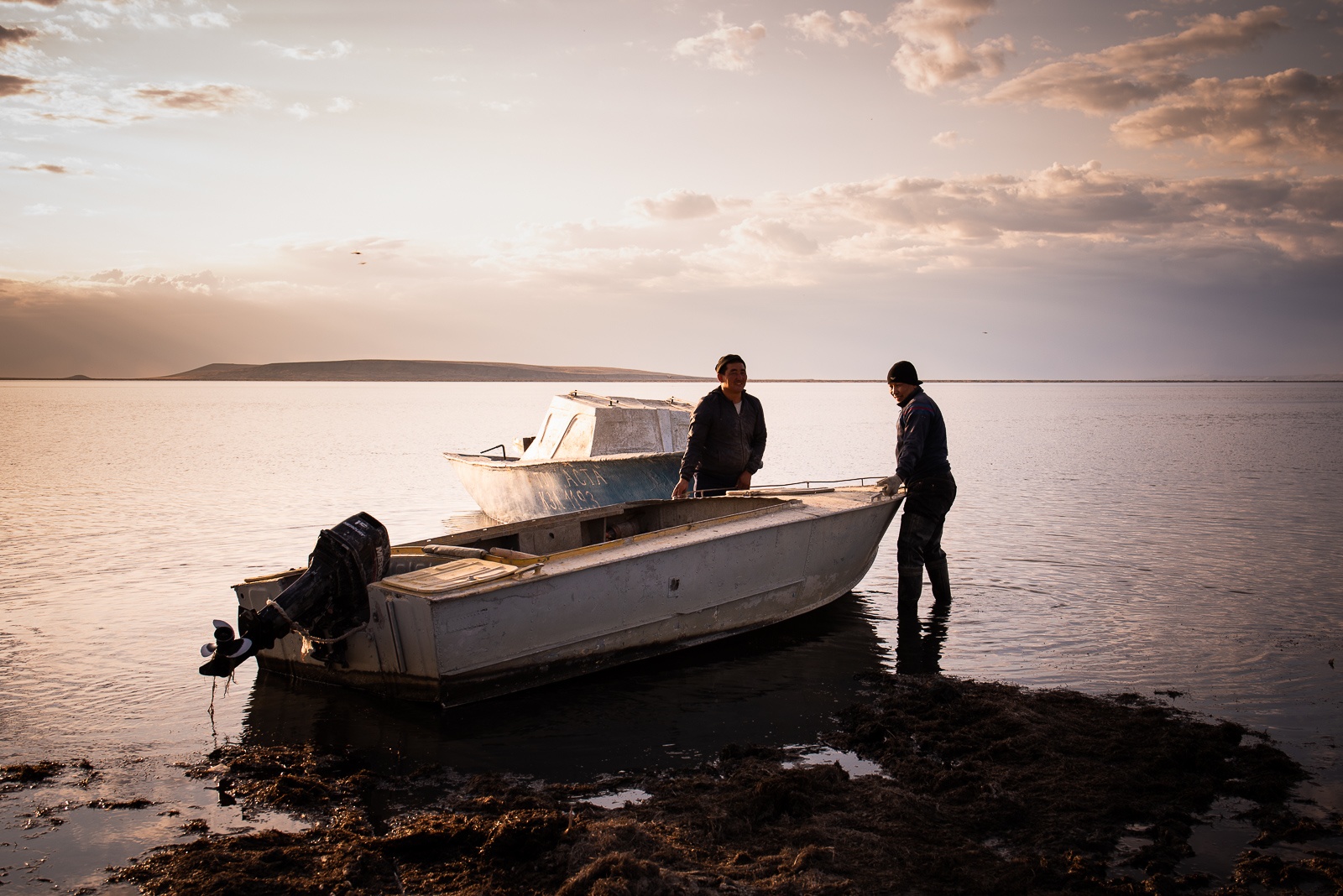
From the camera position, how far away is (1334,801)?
14.9ft

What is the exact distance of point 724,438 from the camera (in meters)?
9.01

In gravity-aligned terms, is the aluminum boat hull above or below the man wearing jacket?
below

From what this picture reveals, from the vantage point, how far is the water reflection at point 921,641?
7.27 m

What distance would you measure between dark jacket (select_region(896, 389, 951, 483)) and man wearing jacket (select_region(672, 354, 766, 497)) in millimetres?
1419

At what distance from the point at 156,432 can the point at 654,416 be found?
34215mm

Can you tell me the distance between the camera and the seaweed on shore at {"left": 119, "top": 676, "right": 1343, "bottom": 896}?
3.81 meters

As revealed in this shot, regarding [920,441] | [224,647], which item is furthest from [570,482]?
[224,647]

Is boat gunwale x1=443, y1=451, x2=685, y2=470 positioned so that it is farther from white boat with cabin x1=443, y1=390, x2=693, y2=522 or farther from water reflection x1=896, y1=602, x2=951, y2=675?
water reflection x1=896, y1=602, x2=951, y2=675

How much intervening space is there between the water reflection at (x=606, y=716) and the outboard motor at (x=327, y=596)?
651 millimetres

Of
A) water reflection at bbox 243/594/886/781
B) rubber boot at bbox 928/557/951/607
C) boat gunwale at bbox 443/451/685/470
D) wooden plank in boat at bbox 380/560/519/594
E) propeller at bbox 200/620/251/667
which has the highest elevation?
boat gunwale at bbox 443/451/685/470

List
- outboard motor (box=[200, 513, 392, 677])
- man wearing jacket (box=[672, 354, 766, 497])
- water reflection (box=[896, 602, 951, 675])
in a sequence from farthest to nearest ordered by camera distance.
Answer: man wearing jacket (box=[672, 354, 766, 497]), water reflection (box=[896, 602, 951, 675]), outboard motor (box=[200, 513, 392, 677])

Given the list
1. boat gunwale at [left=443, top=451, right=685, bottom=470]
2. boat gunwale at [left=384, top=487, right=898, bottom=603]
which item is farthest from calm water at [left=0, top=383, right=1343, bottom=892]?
boat gunwale at [left=443, top=451, right=685, bottom=470]

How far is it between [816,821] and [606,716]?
2.10m

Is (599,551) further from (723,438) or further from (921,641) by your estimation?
(921,641)
